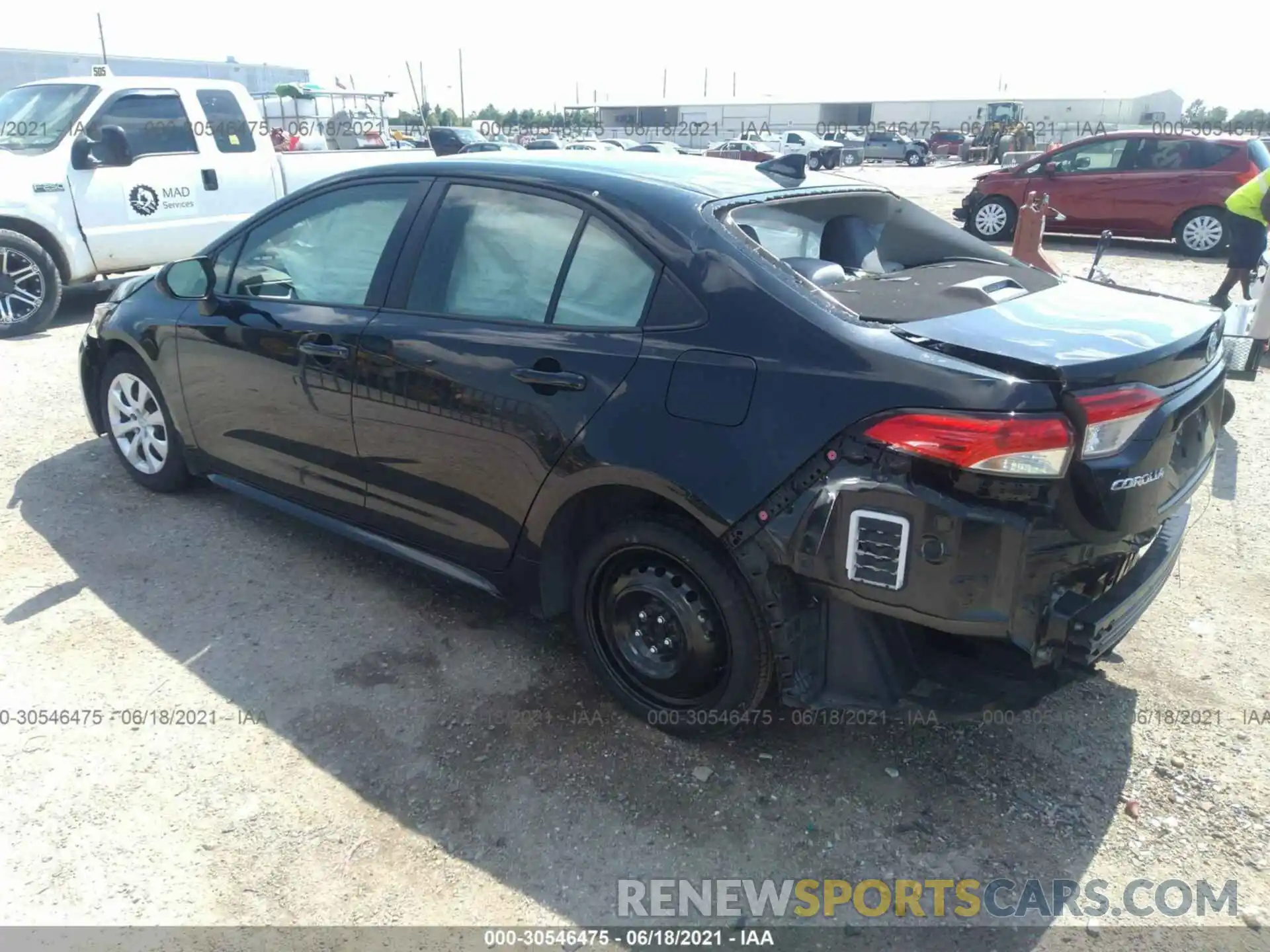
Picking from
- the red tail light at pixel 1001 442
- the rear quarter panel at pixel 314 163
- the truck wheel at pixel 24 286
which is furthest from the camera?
the rear quarter panel at pixel 314 163

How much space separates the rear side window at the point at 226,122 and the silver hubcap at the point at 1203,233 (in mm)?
12252

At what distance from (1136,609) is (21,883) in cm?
308

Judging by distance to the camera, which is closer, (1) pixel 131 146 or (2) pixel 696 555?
(2) pixel 696 555

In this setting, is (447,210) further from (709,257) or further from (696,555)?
(696,555)

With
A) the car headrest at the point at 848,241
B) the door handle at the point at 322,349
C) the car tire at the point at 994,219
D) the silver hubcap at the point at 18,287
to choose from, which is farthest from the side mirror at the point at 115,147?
the car tire at the point at 994,219

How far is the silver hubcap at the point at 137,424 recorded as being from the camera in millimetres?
4543

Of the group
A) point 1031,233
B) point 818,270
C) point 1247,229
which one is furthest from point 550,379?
point 1247,229

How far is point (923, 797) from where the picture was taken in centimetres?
272

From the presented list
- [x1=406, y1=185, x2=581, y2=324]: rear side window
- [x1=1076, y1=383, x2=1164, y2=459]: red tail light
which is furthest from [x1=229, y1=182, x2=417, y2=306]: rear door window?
[x1=1076, y1=383, x2=1164, y2=459]: red tail light

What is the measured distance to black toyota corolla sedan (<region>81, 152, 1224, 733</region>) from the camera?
88.4 inches

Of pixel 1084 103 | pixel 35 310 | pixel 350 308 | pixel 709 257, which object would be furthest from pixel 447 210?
pixel 1084 103

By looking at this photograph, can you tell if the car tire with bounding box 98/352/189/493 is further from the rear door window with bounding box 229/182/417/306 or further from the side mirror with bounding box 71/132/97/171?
the side mirror with bounding box 71/132/97/171

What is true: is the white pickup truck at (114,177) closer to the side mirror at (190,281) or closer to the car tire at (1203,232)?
the side mirror at (190,281)

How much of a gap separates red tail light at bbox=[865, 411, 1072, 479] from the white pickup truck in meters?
7.20
